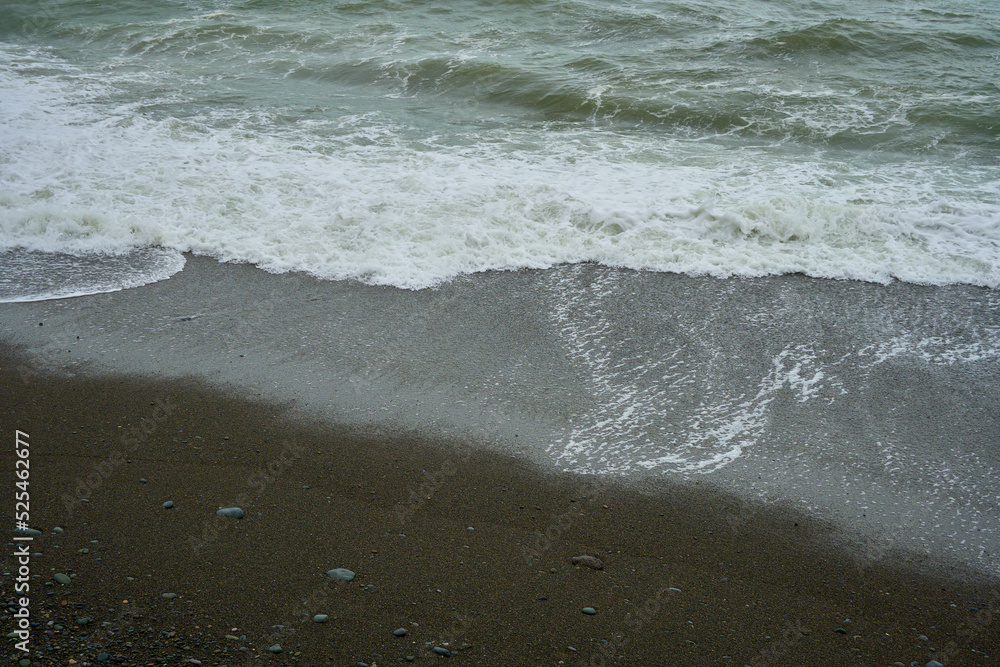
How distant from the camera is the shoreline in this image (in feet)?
11.4

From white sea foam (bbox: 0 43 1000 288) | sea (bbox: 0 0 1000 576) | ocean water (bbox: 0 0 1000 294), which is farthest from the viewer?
ocean water (bbox: 0 0 1000 294)

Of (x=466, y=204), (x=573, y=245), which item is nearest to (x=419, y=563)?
(x=573, y=245)

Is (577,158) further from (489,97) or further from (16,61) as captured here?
(16,61)

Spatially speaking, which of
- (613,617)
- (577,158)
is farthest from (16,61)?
(613,617)

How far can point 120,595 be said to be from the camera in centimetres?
357

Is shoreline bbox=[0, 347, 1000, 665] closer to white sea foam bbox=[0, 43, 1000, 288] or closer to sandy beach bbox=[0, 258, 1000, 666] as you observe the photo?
sandy beach bbox=[0, 258, 1000, 666]

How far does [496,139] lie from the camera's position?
424 inches

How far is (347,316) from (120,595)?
329 cm

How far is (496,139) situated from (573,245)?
367 cm

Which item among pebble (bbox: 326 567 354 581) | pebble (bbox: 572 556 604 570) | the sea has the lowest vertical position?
pebble (bbox: 572 556 604 570)

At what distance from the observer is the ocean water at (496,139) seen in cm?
766

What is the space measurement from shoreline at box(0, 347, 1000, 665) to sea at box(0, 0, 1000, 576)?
1.10ft

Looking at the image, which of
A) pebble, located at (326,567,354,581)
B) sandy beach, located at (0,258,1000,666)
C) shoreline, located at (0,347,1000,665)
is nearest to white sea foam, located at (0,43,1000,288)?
sandy beach, located at (0,258,1000,666)

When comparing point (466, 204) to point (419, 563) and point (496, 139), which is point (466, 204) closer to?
point (496, 139)
